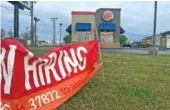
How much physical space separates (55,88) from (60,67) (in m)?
0.44

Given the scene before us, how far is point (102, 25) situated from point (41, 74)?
133 ft

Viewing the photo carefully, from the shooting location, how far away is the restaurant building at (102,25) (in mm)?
43469

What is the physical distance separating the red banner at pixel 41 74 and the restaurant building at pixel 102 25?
3596 centimetres

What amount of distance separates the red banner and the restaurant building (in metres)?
36.0

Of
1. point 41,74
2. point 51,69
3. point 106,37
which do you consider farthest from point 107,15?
point 41,74

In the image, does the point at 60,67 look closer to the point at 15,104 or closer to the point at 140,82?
the point at 15,104

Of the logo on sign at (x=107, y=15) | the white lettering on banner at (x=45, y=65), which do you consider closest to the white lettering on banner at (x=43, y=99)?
the white lettering on banner at (x=45, y=65)

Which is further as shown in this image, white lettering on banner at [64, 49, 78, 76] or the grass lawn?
the grass lawn

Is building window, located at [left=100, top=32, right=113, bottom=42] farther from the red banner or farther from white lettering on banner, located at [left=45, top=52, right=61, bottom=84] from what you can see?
white lettering on banner, located at [left=45, top=52, right=61, bottom=84]

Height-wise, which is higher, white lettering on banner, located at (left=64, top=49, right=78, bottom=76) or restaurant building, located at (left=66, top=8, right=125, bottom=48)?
Result: restaurant building, located at (left=66, top=8, right=125, bottom=48)

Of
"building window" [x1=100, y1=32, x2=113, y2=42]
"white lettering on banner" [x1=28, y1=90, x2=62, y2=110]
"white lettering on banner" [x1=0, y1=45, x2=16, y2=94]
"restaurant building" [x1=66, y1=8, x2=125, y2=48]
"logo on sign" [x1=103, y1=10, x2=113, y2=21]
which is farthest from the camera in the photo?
"building window" [x1=100, y1=32, x2=113, y2=42]

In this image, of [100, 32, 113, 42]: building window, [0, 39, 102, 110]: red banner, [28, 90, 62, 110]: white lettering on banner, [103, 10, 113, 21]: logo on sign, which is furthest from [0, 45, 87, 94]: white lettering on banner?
[100, 32, 113, 42]: building window

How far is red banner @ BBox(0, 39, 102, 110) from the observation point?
17.3 feet

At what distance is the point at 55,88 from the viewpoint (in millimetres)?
5957
